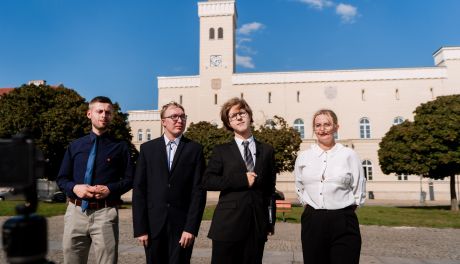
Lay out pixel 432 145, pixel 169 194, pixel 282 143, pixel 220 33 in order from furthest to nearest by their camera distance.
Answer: pixel 220 33
pixel 282 143
pixel 432 145
pixel 169 194

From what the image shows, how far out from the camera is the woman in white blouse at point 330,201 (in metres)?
3.66

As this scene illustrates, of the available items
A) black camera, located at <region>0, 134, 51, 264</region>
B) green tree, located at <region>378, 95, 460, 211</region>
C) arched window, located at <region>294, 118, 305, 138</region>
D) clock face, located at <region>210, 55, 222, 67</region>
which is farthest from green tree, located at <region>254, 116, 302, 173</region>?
black camera, located at <region>0, 134, 51, 264</region>

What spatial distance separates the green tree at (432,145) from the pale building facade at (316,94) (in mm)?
21244

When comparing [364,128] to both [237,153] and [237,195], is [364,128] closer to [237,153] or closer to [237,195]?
[237,153]

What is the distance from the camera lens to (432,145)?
2419 cm

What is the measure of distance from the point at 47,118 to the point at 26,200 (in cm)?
2982

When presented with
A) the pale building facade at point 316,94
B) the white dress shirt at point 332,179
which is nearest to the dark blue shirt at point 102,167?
the white dress shirt at point 332,179

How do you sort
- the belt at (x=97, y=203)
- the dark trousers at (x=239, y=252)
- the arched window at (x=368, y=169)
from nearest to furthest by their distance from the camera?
the dark trousers at (x=239, y=252) < the belt at (x=97, y=203) < the arched window at (x=368, y=169)

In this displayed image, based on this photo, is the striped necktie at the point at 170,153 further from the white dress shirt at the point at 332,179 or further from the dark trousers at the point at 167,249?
the white dress shirt at the point at 332,179

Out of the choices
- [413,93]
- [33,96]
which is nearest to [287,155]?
[33,96]

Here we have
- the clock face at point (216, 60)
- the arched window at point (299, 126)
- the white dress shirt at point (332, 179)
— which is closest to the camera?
the white dress shirt at point (332, 179)

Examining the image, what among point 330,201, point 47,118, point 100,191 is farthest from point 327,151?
point 47,118

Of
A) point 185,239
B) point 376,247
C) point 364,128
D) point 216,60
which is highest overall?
point 216,60

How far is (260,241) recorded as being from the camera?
12.0 ft
